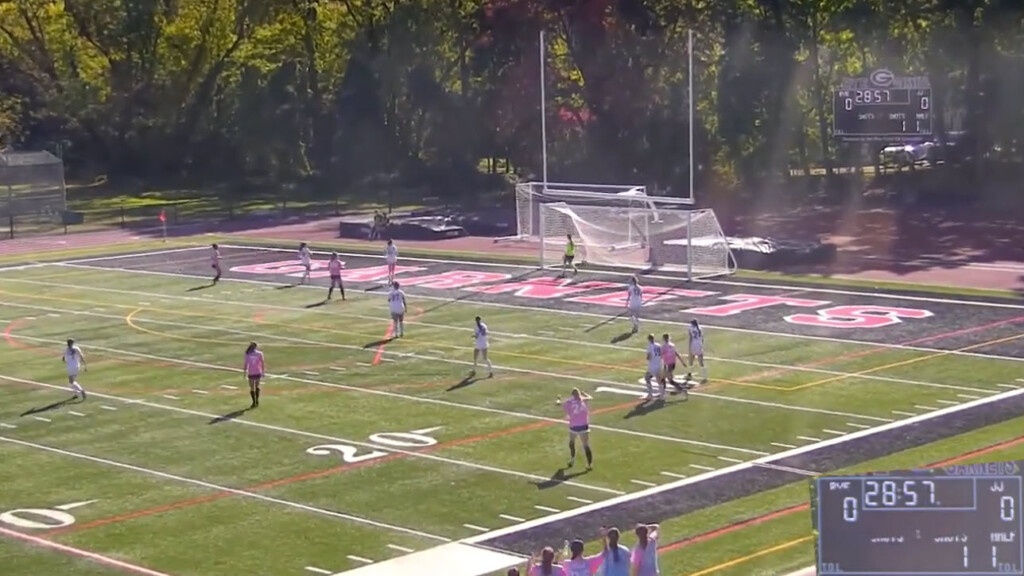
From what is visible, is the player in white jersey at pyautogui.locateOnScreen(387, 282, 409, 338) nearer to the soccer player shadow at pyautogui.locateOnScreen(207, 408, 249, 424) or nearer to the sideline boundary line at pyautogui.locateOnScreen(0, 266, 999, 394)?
the sideline boundary line at pyautogui.locateOnScreen(0, 266, 999, 394)

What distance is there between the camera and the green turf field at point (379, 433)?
2252 centimetres

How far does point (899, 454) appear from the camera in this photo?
2623cm

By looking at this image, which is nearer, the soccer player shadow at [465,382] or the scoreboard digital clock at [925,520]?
the scoreboard digital clock at [925,520]

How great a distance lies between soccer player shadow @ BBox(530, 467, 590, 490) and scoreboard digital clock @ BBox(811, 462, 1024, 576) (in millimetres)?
12259

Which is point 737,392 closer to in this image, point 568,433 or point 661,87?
point 568,433

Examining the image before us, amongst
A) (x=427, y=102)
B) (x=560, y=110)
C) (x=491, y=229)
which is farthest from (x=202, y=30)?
(x=491, y=229)

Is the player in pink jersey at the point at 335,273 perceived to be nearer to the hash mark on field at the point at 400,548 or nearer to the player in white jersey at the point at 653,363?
the player in white jersey at the point at 653,363

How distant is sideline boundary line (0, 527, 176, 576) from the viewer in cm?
2134

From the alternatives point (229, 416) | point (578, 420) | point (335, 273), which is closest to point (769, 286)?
point (335, 273)

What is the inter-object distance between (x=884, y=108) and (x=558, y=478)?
119 feet

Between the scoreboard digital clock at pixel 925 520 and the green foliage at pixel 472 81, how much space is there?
2285 inches

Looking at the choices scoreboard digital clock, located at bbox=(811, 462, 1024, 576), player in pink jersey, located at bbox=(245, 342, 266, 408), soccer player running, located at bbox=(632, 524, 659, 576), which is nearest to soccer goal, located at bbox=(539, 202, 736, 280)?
player in pink jersey, located at bbox=(245, 342, 266, 408)

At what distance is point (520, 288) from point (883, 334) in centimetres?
1278

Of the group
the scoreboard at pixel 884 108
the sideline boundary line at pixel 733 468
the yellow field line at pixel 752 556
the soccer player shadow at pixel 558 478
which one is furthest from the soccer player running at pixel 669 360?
the scoreboard at pixel 884 108
